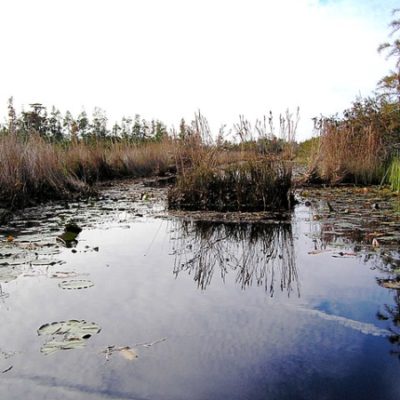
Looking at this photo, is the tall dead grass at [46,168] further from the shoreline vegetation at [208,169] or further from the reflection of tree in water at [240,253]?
the reflection of tree in water at [240,253]

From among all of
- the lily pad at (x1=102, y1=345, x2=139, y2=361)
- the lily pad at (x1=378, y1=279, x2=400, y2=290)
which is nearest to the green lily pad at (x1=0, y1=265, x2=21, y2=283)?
the lily pad at (x1=102, y1=345, x2=139, y2=361)

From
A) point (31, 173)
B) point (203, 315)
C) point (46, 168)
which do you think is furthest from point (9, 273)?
point (46, 168)

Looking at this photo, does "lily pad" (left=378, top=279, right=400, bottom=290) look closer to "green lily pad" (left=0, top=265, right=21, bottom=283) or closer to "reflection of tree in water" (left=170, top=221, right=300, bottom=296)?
"reflection of tree in water" (left=170, top=221, right=300, bottom=296)

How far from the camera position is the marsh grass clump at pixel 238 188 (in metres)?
7.49

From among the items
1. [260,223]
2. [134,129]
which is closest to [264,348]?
[260,223]

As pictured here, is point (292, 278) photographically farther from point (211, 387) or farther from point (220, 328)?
point (211, 387)

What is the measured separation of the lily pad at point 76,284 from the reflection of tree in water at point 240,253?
0.79 meters

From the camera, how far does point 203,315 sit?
2.98 metres

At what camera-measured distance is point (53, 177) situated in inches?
384

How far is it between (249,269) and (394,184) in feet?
23.8

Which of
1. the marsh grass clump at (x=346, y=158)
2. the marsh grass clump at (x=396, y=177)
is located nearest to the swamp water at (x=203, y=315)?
the marsh grass clump at (x=396, y=177)

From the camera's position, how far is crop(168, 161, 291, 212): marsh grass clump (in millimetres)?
7488

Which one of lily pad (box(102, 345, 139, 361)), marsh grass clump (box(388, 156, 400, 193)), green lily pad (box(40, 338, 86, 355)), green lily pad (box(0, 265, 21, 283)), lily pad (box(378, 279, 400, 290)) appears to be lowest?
lily pad (box(102, 345, 139, 361))

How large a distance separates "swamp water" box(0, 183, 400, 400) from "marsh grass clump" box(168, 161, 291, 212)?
1.81 metres
